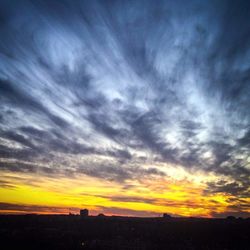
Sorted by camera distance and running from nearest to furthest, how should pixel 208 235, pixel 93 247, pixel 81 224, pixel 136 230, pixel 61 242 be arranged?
1. pixel 93 247
2. pixel 61 242
3. pixel 208 235
4. pixel 136 230
5. pixel 81 224

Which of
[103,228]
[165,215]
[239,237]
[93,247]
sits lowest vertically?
[93,247]

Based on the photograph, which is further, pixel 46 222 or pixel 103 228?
pixel 46 222

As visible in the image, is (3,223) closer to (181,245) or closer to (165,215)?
(181,245)

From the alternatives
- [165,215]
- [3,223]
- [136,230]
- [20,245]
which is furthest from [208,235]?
[165,215]

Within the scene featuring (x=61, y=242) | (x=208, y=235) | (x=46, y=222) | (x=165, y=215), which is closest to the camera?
(x=61, y=242)

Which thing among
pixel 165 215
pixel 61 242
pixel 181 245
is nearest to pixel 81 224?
pixel 61 242

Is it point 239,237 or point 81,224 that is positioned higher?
point 81,224

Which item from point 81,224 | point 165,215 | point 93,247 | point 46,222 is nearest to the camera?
point 93,247

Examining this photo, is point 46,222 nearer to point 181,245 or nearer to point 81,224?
point 81,224

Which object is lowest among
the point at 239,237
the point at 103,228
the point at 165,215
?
the point at 239,237
